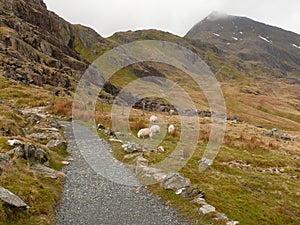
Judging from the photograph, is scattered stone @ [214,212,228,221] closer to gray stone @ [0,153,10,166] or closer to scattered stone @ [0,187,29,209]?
scattered stone @ [0,187,29,209]

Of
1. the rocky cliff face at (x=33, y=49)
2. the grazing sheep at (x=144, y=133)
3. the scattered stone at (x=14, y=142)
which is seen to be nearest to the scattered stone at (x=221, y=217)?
the scattered stone at (x=14, y=142)

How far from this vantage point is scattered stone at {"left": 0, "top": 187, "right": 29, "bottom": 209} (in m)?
11.5

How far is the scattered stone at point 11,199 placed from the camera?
37.6 feet

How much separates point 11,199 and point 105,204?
4.45 metres

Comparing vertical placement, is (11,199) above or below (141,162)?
below

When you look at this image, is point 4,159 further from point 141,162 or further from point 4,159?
point 141,162

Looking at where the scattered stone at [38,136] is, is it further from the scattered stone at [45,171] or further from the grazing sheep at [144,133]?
the grazing sheep at [144,133]

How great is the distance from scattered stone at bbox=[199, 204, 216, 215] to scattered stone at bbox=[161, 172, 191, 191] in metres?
2.05

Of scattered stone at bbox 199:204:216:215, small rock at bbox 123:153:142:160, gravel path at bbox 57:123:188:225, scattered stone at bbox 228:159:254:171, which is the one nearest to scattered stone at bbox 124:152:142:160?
small rock at bbox 123:153:142:160

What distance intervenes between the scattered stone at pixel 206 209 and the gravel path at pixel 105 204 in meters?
1.17

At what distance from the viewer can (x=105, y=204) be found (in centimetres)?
1453

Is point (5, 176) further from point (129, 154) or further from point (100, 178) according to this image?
point (129, 154)

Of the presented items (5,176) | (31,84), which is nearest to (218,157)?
(5,176)

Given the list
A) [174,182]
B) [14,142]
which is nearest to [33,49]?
[14,142]
